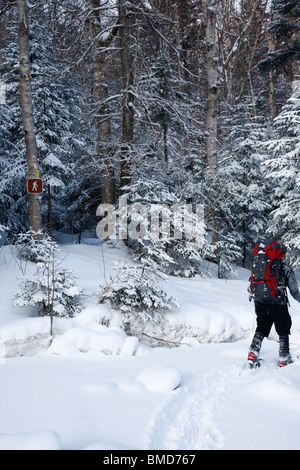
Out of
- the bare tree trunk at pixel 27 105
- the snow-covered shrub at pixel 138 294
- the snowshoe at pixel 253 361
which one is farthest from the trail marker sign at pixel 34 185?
the snowshoe at pixel 253 361

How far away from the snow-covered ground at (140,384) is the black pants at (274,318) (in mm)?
525

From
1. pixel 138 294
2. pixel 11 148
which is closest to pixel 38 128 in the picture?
pixel 11 148

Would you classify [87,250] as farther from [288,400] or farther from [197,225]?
[288,400]

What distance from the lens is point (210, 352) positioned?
5.55 meters

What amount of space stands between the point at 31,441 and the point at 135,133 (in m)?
11.1

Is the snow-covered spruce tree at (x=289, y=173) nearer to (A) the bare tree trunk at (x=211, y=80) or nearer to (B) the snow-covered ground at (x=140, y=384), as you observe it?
(A) the bare tree trunk at (x=211, y=80)

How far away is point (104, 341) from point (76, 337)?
1.41 ft

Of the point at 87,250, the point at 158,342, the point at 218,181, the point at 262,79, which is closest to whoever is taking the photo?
the point at 158,342

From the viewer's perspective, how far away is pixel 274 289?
4973 millimetres

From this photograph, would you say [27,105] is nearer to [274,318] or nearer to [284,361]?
[274,318]

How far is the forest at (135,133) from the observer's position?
10.1 meters

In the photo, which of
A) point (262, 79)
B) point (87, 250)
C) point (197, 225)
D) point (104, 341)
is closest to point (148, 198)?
point (197, 225)

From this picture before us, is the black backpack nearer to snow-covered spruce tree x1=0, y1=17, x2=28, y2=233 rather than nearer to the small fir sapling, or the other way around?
the small fir sapling

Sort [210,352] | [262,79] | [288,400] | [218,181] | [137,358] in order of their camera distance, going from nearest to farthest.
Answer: [288,400] → [137,358] → [210,352] → [218,181] → [262,79]
